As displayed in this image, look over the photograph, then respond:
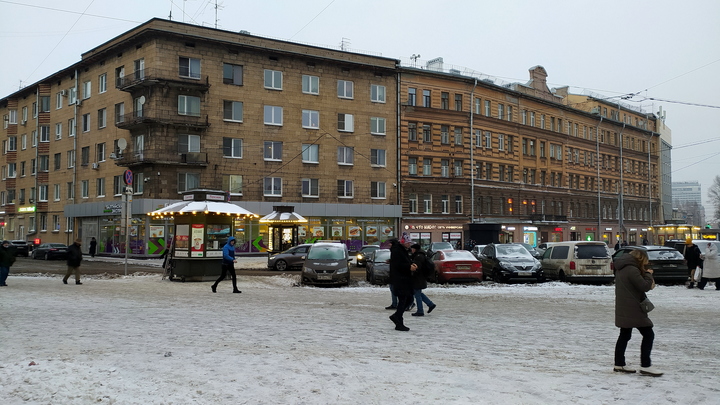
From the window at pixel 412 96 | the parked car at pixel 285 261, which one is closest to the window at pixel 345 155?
the window at pixel 412 96

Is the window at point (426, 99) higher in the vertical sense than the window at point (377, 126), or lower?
higher

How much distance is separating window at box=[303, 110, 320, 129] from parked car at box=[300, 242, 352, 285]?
84.6ft

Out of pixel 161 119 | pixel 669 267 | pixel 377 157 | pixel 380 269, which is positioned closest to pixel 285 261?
pixel 380 269

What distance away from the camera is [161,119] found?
1640 inches

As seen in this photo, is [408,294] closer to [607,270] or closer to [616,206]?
[607,270]

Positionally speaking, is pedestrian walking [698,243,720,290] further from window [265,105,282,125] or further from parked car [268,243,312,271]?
window [265,105,282,125]

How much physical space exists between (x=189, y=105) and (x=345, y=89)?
504 inches

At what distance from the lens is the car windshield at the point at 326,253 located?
22734mm

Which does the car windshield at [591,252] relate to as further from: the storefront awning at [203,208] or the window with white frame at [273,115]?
the window with white frame at [273,115]

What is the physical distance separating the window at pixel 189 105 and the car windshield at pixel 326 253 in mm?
23550

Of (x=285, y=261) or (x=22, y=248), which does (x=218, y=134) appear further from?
(x=22, y=248)

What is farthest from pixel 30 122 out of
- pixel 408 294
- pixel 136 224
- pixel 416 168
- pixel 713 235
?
pixel 713 235

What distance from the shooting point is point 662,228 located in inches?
1988

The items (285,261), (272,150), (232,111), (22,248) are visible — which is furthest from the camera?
(22,248)
